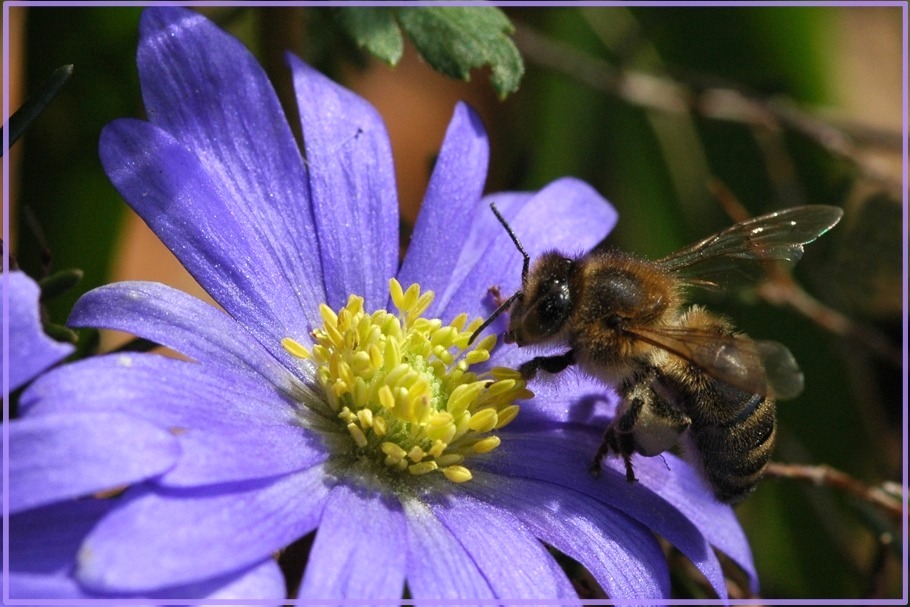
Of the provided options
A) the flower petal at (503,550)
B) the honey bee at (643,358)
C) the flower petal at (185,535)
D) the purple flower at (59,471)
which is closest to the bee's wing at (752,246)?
the honey bee at (643,358)

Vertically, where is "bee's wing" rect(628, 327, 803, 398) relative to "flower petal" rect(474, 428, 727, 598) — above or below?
above

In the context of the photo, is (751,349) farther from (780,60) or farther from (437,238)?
(780,60)

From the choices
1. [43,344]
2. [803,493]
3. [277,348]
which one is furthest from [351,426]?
[803,493]

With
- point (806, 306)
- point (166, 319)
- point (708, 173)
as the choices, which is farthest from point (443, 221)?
point (708, 173)

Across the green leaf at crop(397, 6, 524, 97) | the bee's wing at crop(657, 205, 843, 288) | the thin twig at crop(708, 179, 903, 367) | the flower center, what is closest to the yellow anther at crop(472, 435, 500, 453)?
the flower center

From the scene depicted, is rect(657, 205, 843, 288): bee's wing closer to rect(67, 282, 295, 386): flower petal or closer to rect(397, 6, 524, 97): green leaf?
rect(397, 6, 524, 97): green leaf

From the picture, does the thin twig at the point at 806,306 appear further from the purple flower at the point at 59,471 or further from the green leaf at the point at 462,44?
the purple flower at the point at 59,471

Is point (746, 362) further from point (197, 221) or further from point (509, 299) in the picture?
point (197, 221)
